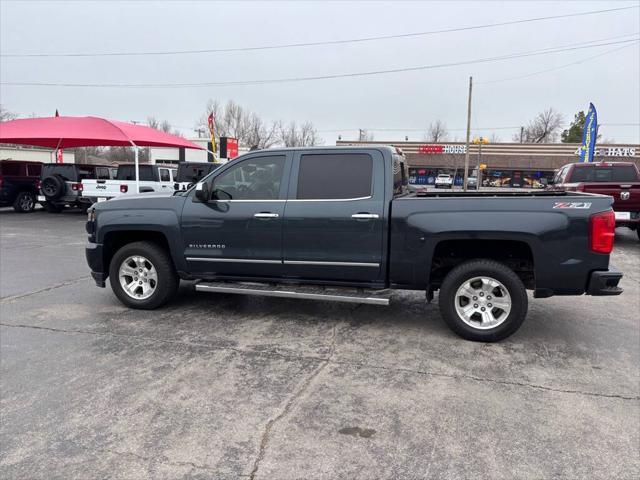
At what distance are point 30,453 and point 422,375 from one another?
2820 millimetres

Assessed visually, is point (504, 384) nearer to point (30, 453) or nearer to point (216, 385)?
point (216, 385)

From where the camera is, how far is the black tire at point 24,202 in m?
18.5

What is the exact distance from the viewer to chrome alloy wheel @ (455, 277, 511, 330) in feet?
15.3

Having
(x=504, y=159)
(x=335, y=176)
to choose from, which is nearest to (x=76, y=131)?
(x=335, y=176)

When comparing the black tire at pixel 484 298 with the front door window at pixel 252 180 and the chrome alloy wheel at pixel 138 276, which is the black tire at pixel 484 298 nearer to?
the front door window at pixel 252 180

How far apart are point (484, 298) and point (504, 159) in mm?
55939

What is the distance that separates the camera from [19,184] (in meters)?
18.3

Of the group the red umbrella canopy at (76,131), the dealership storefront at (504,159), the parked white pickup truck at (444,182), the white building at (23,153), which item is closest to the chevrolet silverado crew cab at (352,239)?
the red umbrella canopy at (76,131)

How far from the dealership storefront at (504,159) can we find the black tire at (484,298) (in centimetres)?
5184

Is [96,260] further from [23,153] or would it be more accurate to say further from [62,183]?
[23,153]

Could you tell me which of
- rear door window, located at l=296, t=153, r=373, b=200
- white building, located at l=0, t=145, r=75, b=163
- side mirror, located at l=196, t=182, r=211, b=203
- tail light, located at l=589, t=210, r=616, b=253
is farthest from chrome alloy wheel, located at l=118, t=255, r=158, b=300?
white building, located at l=0, t=145, r=75, b=163

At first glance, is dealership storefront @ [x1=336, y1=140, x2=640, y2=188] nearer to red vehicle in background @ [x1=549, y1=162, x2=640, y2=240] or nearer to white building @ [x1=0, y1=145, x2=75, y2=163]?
white building @ [x1=0, y1=145, x2=75, y2=163]

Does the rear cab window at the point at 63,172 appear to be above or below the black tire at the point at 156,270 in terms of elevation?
above

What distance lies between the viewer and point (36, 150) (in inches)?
1994
